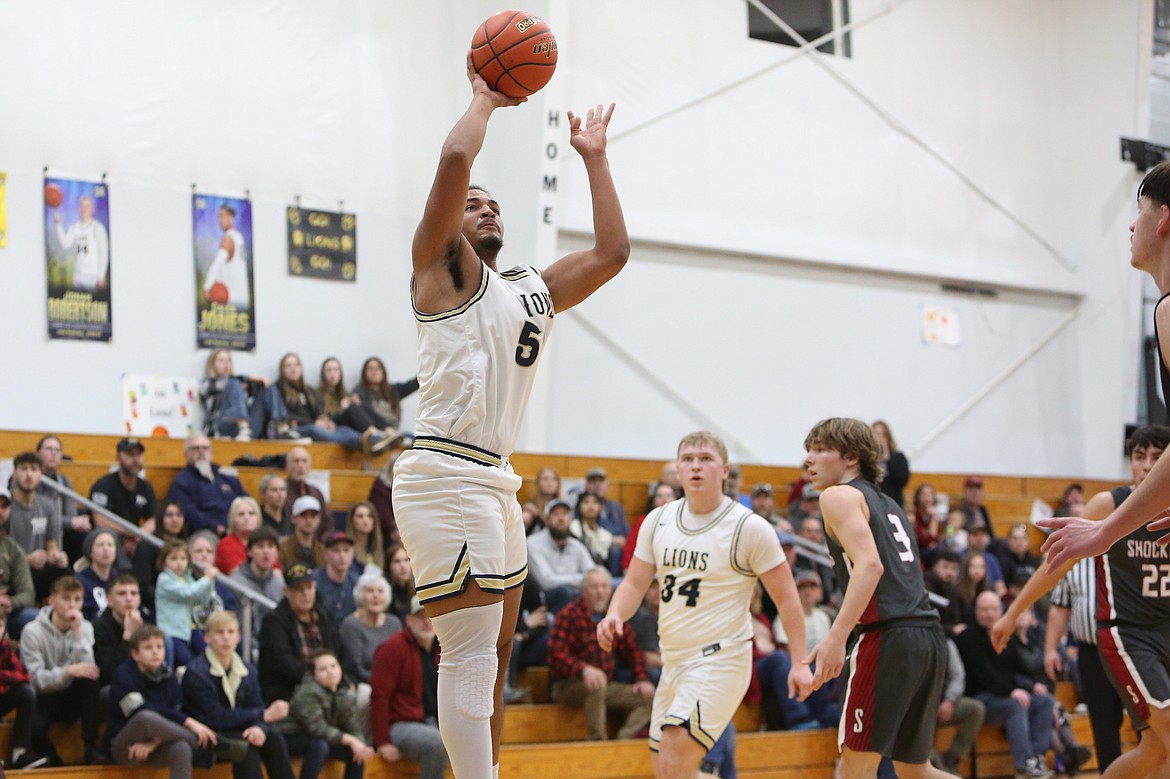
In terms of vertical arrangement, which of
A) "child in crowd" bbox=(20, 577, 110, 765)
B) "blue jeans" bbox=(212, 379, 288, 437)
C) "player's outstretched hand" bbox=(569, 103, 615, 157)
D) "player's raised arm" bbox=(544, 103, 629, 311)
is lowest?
"child in crowd" bbox=(20, 577, 110, 765)

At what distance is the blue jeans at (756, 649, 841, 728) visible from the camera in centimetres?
960

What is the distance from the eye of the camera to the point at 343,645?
8.46 meters

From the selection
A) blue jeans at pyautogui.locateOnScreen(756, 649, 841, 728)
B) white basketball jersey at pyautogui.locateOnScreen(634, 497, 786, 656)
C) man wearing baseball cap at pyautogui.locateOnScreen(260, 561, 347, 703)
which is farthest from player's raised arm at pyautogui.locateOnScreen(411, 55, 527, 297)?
blue jeans at pyautogui.locateOnScreen(756, 649, 841, 728)

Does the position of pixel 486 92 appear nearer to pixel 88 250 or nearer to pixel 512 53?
pixel 512 53

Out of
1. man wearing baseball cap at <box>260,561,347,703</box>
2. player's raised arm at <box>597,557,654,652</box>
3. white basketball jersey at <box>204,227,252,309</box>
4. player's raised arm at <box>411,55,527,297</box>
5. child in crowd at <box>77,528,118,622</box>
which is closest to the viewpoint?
player's raised arm at <box>411,55,527,297</box>

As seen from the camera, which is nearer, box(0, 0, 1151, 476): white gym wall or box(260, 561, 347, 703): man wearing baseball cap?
box(260, 561, 347, 703): man wearing baseball cap

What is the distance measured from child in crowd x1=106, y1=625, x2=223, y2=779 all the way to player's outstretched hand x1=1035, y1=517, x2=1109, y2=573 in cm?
529

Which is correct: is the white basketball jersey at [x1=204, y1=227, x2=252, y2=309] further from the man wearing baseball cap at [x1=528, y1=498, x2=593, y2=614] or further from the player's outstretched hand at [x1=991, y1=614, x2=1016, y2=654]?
the player's outstretched hand at [x1=991, y1=614, x2=1016, y2=654]

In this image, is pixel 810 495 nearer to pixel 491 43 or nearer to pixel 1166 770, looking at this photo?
pixel 1166 770

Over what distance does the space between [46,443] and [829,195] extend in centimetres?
1006

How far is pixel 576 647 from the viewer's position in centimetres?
903

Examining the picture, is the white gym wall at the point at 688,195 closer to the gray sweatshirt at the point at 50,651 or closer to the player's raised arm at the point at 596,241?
the gray sweatshirt at the point at 50,651

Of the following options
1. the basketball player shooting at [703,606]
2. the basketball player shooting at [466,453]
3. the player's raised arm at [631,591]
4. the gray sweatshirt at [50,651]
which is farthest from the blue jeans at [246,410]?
the basketball player shooting at [466,453]

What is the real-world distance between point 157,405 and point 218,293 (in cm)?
136
